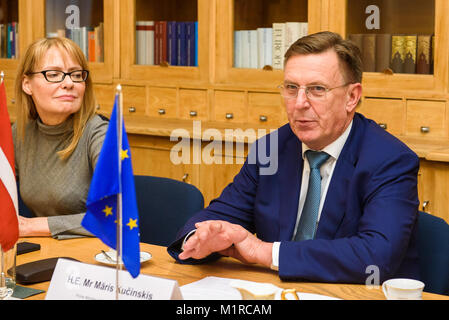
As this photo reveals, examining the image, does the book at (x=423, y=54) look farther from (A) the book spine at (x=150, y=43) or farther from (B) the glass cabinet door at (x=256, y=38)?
(A) the book spine at (x=150, y=43)

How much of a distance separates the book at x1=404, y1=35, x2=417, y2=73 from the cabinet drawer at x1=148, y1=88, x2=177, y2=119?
135 cm

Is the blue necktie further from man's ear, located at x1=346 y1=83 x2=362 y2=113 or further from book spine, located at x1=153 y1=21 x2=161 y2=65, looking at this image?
book spine, located at x1=153 y1=21 x2=161 y2=65

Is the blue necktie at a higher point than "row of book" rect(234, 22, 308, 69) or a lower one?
lower

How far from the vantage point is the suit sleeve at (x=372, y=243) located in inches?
64.3

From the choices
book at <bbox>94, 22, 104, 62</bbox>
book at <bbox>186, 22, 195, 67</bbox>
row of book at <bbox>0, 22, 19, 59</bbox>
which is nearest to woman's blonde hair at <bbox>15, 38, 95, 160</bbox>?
book at <bbox>186, 22, 195, 67</bbox>

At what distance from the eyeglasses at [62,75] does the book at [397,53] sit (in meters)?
1.54

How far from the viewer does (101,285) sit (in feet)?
4.51

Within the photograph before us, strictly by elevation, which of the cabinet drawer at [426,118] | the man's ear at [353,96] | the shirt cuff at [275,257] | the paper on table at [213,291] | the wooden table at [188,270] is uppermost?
the man's ear at [353,96]

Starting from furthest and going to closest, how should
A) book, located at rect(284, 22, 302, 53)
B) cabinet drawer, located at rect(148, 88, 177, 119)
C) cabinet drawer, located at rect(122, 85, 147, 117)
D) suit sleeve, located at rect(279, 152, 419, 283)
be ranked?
cabinet drawer, located at rect(122, 85, 147, 117) < cabinet drawer, located at rect(148, 88, 177, 119) < book, located at rect(284, 22, 302, 53) < suit sleeve, located at rect(279, 152, 419, 283)

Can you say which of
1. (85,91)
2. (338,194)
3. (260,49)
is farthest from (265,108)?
(338,194)

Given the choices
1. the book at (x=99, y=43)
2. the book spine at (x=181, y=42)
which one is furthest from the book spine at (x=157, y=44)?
the book at (x=99, y=43)

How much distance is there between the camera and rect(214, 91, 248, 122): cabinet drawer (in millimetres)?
3717

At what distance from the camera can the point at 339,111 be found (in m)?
1.95

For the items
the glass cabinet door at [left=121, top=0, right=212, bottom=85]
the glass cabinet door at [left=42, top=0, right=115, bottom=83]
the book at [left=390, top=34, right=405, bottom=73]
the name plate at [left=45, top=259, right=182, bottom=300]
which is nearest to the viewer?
the name plate at [left=45, top=259, right=182, bottom=300]
